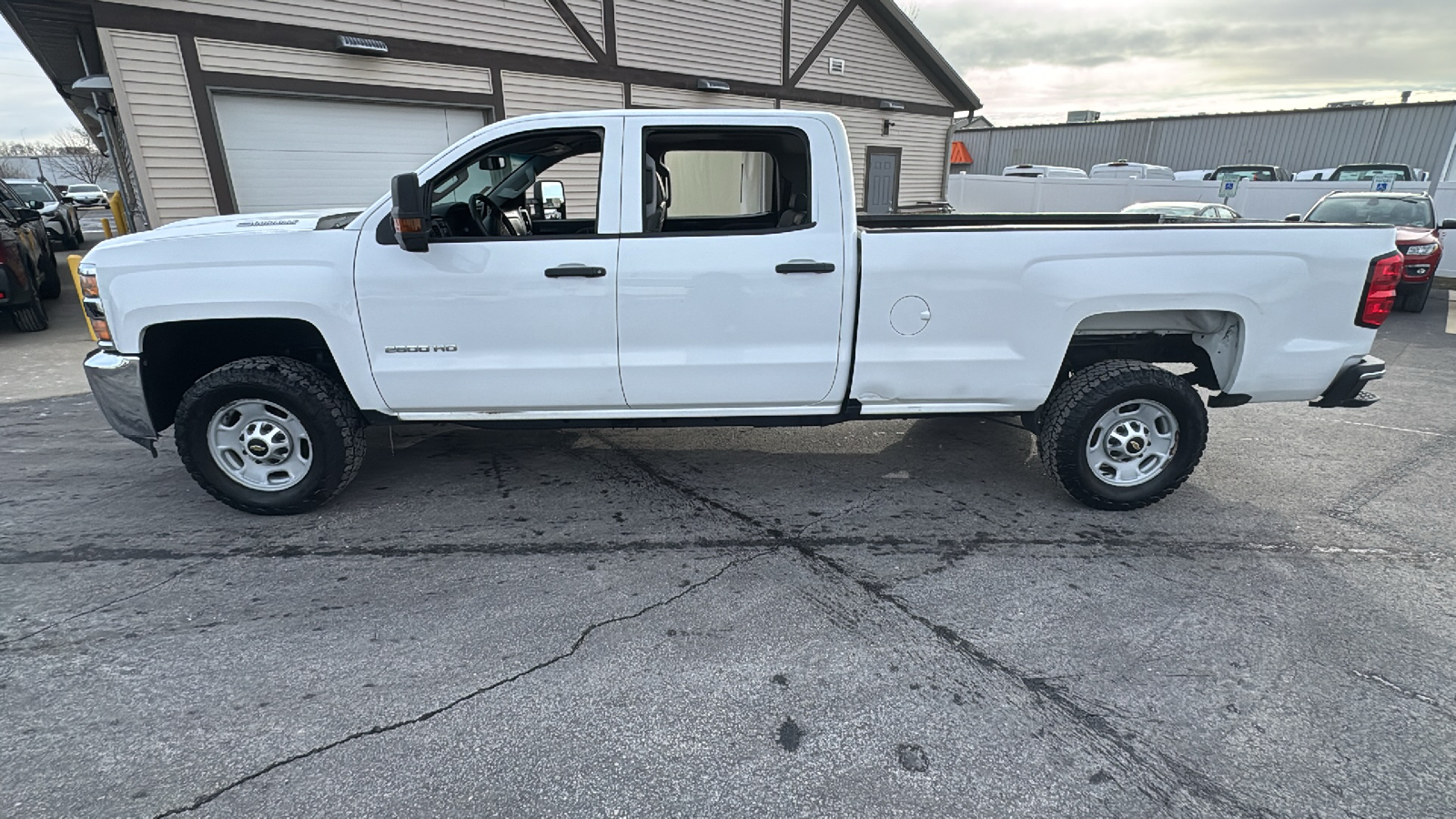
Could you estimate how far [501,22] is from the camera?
10453 mm

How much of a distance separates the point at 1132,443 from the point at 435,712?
3.58 metres

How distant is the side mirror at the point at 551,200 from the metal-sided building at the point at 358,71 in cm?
546

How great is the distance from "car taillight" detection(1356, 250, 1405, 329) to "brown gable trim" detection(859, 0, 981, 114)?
13.5m

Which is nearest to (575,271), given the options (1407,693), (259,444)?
(259,444)

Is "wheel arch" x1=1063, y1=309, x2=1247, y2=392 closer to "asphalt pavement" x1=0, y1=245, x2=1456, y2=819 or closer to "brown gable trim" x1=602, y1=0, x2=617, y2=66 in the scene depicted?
"asphalt pavement" x1=0, y1=245, x2=1456, y2=819

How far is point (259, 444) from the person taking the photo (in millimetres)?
3787

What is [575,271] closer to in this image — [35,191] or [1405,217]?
[1405,217]

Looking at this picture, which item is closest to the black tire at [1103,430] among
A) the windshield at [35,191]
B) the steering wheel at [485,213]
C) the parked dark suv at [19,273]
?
the steering wheel at [485,213]

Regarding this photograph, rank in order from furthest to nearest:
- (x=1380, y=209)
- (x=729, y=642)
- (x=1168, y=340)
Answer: (x=1380, y=209) → (x=1168, y=340) → (x=729, y=642)

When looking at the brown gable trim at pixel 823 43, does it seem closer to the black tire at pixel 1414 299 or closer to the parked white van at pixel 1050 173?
the black tire at pixel 1414 299

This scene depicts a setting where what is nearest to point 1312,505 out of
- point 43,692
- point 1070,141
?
point 43,692

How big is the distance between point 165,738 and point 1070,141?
4371cm

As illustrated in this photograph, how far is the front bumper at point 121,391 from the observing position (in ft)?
12.0

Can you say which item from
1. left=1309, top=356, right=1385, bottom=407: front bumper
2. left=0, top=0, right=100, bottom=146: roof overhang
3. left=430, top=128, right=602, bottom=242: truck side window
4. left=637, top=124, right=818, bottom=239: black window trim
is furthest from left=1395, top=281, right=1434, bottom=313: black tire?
left=0, top=0, right=100, bottom=146: roof overhang
